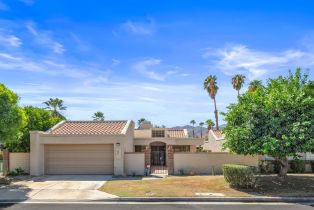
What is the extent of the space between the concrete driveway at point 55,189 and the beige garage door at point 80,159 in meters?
2.05

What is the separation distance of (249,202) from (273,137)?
3757 millimetres

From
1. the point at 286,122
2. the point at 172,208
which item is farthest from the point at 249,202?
the point at 286,122

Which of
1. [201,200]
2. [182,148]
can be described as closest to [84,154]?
[201,200]

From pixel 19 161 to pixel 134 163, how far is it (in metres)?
8.39

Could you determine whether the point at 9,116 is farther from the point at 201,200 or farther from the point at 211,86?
the point at 211,86

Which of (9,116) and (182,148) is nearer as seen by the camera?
(9,116)

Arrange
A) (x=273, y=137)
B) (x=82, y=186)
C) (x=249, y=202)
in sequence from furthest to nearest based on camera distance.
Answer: (x=82, y=186) < (x=273, y=137) < (x=249, y=202)

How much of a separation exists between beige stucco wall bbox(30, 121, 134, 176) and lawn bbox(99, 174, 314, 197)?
4.60 meters

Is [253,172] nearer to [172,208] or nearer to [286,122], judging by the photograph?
[286,122]

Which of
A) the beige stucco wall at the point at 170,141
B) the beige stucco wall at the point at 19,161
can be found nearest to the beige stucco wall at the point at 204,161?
the beige stucco wall at the point at 19,161

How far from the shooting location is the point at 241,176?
16.2 meters

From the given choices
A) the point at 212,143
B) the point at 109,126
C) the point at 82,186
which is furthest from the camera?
the point at 212,143

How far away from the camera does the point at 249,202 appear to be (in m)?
14.2

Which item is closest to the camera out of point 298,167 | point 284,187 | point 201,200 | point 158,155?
point 201,200
